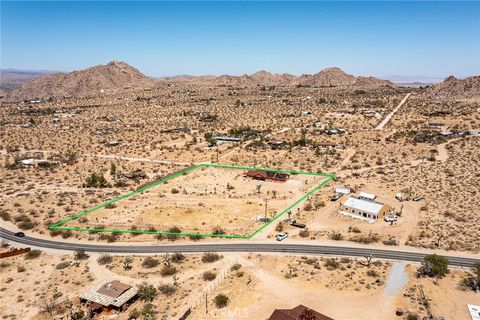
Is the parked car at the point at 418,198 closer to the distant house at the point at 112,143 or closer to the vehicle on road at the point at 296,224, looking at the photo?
the vehicle on road at the point at 296,224

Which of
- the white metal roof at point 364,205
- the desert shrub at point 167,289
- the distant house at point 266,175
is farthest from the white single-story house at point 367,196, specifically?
the desert shrub at point 167,289

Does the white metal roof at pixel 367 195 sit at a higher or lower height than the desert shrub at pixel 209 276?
higher

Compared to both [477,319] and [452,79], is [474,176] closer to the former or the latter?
[477,319]

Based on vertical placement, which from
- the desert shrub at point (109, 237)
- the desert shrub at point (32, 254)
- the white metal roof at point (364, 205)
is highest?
the white metal roof at point (364, 205)

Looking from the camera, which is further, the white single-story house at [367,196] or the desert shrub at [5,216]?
the white single-story house at [367,196]

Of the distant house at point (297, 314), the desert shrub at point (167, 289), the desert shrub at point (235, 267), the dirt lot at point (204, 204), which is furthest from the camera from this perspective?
the dirt lot at point (204, 204)

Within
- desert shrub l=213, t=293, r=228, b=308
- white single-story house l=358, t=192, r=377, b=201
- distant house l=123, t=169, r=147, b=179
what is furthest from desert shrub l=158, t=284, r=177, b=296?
distant house l=123, t=169, r=147, b=179

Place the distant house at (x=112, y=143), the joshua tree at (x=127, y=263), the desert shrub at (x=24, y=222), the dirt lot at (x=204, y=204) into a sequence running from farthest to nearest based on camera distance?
the distant house at (x=112, y=143)
the dirt lot at (x=204, y=204)
the desert shrub at (x=24, y=222)
the joshua tree at (x=127, y=263)
